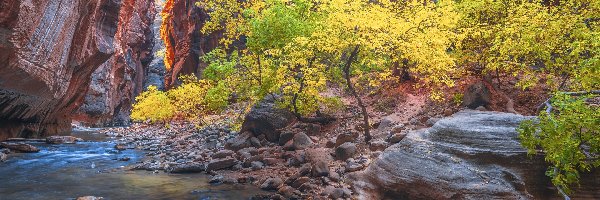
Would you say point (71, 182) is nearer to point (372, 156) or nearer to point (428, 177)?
point (372, 156)

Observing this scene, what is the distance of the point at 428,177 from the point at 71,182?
12474 mm

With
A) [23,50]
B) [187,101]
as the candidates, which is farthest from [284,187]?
[187,101]

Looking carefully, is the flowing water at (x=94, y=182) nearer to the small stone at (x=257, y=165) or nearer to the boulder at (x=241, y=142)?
the small stone at (x=257, y=165)

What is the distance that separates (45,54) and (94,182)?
230 inches

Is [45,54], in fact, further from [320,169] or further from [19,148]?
[320,169]

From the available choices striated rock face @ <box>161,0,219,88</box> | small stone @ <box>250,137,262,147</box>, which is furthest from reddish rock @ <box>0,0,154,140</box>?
striated rock face @ <box>161,0,219,88</box>

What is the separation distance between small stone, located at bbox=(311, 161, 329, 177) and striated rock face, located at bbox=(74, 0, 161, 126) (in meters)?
26.9

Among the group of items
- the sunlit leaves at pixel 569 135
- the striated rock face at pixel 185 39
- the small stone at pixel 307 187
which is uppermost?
the striated rock face at pixel 185 39

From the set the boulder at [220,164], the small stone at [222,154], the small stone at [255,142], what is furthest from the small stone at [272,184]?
the small stone at [255,142]

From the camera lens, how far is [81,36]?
19.8 metres

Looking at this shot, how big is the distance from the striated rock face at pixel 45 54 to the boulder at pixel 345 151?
Result: 11.3 m

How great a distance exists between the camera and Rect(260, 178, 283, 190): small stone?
509 inches

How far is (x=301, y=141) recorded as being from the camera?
56.6 ft

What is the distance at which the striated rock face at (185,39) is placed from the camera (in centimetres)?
4816
